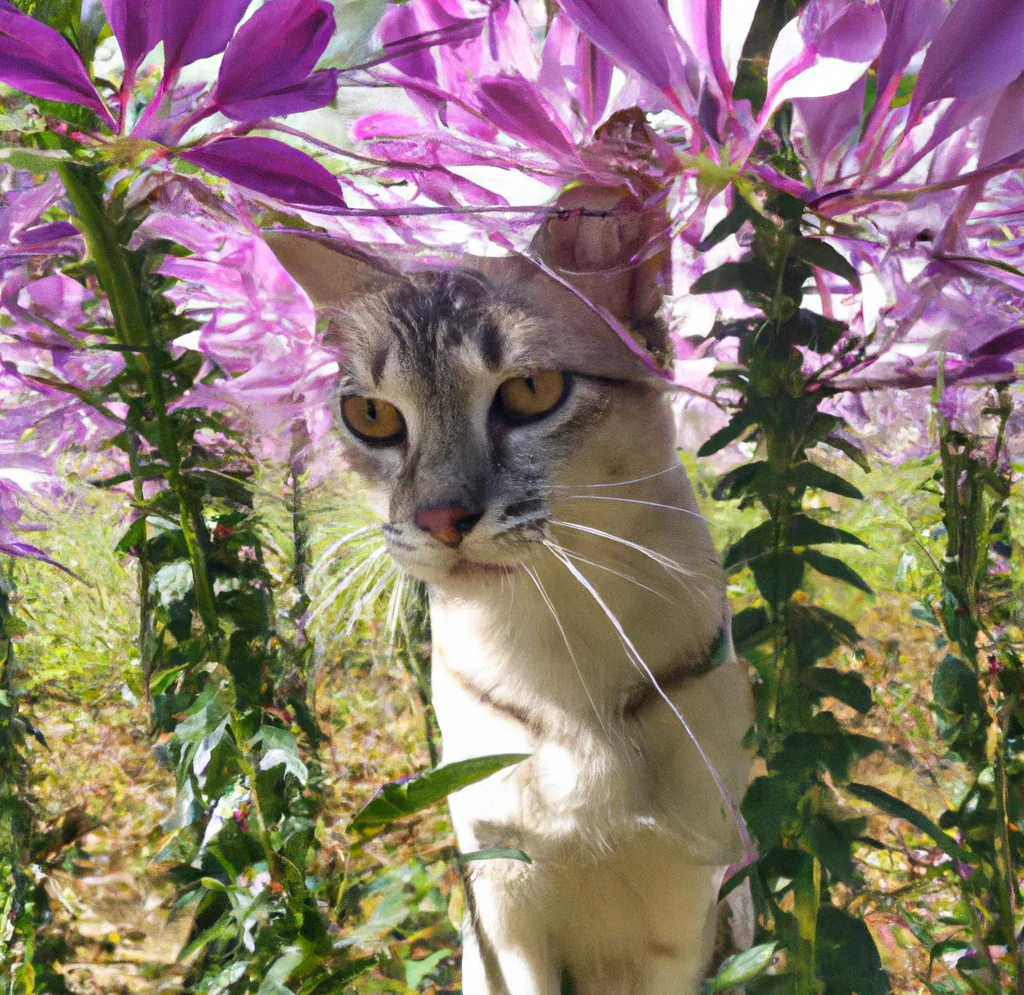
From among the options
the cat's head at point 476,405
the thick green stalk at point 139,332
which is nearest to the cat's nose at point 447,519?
the cat's head at point 476,405

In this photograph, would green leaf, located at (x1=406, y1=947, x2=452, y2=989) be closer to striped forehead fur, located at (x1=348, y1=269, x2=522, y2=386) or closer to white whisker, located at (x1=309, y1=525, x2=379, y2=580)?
white whisker, located at (x1=309, y1=525, x2=379, y2=580)

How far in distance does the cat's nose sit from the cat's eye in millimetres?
58

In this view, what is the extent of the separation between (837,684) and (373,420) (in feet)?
0.93

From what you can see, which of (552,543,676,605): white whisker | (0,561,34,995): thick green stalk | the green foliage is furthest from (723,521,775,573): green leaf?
(0,561,34,995): thick green stalk

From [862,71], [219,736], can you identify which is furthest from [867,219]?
[219,736]

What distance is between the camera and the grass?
16.2 inches

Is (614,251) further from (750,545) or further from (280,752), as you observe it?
(280,752)

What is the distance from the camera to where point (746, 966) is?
0.41 metres

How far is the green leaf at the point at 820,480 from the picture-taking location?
379 millimetres

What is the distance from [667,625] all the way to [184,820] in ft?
0.98

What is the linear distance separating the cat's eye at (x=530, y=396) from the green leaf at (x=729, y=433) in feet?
0.38

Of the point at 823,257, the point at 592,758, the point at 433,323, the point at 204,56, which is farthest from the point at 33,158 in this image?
the point at 592,758

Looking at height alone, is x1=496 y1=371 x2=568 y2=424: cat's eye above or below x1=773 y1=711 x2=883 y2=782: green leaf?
above

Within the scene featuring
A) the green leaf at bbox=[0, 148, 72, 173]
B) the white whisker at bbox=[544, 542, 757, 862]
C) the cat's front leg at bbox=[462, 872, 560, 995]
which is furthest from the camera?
the cat's front leg at bbox=[462, 872, 560, 995]
